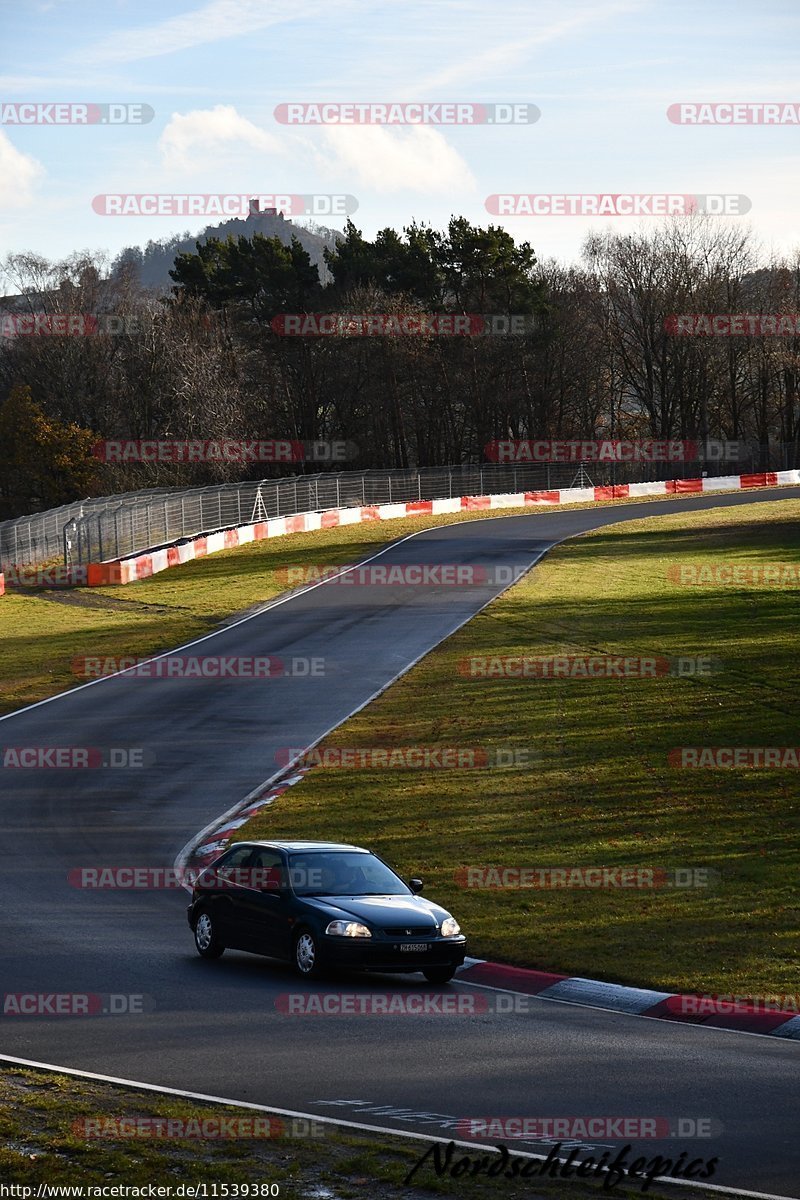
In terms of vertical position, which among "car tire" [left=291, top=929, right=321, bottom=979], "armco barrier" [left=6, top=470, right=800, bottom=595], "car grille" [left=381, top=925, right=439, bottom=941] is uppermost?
"armco barrier" [left=6, top=470, right=800, bottom=595]

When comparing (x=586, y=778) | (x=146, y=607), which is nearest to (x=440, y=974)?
(x=586, y=778)

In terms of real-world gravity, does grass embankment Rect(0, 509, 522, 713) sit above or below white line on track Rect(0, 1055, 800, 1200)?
above

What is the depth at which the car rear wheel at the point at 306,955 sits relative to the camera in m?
14.1

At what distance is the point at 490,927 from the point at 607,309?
88442 millimetres

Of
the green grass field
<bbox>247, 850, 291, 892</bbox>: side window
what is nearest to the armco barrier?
the green grass field

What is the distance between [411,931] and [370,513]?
181ft

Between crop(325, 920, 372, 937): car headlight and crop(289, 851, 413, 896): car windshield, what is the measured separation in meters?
0.96

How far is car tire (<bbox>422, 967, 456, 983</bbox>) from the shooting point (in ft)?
46.6

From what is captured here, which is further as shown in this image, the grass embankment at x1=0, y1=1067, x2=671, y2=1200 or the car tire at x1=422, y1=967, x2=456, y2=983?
the car tire at x1=422, y1=967, x2=456, y2=983

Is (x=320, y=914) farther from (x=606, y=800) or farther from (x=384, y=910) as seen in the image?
(x=606, y=800)

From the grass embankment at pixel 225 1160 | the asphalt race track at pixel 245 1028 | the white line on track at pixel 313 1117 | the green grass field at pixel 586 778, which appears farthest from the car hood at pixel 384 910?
the grass embankment at pixel 225 1160

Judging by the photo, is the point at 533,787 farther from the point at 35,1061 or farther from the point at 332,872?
the point at 35,1061

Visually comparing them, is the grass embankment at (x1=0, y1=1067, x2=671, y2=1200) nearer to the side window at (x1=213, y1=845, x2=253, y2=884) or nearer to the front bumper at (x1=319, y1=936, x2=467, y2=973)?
the front bumper at (x1=319, y1=936, x2=467, y2=973)

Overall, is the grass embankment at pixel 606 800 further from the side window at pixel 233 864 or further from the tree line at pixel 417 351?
the tree line at pixel 417 351
